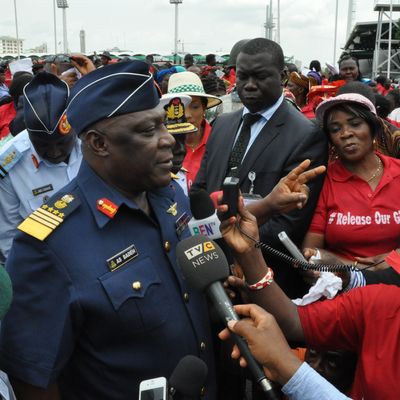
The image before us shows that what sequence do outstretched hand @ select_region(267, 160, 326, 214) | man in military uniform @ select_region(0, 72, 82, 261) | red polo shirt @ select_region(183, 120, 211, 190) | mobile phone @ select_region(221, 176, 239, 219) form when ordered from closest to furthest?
mobile phone @ select_region(221, 176, 239, 219) < outstretched hand @ select_region(267, 160, 326, 214) < man in military uniform @ select_region(0, 72, 82, 261) < red polo shirt @ select_region(183, 120, 211, 190)

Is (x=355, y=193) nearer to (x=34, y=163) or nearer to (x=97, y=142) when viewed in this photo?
(x=97, y=142)

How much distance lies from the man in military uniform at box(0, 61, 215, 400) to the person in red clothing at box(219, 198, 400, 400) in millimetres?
317

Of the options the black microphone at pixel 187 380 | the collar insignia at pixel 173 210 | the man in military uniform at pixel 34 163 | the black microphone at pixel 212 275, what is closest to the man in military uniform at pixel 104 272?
the collar insignia at pixel 173 210

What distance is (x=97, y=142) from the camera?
73.7 inches

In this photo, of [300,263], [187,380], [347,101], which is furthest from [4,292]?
[347,101]

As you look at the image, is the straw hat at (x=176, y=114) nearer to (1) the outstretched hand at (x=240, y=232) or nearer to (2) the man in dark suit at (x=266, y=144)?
(2) the man in dark suit at (x=266, y=144)

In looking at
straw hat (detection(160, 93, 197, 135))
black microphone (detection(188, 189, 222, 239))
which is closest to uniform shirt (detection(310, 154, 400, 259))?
black microphone (detection(188, 189, 222, 239))

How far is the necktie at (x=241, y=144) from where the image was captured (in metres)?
3.21

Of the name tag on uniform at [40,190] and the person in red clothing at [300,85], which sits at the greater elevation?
the person in red clothing at [300,85]

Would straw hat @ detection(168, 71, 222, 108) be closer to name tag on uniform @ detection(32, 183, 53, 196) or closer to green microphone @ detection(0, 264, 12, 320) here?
name tag on uniform @ detection(32, 183, 53, 196)

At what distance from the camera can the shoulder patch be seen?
3152mm

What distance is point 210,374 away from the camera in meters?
2.13

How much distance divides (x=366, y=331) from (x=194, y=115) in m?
2.96

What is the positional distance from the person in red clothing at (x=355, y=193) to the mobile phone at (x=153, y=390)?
165cm
